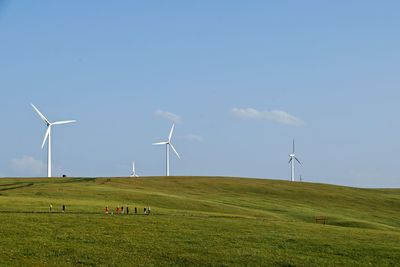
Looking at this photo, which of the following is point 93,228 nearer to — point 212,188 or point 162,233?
point 162,233

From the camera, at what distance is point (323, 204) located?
9031 cm

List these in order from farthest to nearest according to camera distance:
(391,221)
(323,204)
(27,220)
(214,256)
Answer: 1. (323,204)
2. (391,221)
3. (27,220)
4. (214,256)

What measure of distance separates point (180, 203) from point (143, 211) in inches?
482

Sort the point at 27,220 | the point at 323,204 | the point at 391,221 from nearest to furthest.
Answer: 1. the point at 27,220
2. the point at 391,221
3. the point at 323,204

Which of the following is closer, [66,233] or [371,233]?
[66,233]

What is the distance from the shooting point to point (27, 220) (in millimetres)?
44531

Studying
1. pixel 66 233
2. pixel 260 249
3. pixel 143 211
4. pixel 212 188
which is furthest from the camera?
pixel 212 188

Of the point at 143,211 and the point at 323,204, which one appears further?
the point at 323,204

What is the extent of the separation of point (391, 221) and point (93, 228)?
44503 millimetres

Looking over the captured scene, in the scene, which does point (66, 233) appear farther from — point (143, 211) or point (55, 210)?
point (143, 211)

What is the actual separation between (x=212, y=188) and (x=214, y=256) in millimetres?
66823

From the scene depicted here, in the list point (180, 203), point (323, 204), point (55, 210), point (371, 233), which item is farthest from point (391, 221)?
point (55, 210)

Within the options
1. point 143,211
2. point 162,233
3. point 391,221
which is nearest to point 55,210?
point 143,211

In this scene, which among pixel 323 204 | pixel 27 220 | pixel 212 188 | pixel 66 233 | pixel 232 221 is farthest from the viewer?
pixel 212 188
